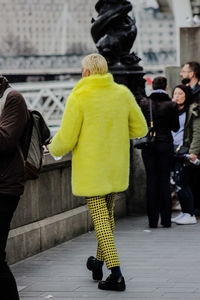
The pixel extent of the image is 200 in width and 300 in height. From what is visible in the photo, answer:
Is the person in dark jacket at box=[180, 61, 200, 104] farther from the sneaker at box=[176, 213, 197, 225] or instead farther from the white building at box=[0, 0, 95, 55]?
the white building at box=[0, 0, 95, 55]

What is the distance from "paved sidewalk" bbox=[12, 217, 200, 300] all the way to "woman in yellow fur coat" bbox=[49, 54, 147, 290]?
24 cm

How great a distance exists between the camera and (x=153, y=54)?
90.8 meters

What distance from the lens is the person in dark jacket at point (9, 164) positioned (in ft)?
16.3

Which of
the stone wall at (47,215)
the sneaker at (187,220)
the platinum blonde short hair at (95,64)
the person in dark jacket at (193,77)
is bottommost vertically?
the sneaker at (187,220)

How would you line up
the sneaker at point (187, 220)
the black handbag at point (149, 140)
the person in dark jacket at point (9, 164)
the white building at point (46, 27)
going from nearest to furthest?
the person in dark jacket at point (9, 164)
the black handbag at point (149, 140)
the sneaker at point (187, 220)
the white building at point (46, 27)

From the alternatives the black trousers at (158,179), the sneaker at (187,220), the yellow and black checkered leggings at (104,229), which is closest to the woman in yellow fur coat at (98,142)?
the yellow and black checkered leggings at (104,229)

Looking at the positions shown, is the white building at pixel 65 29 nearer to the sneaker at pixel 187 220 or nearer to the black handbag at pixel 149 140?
the sneaker at pixel 187 220

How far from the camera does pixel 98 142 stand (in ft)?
19.8

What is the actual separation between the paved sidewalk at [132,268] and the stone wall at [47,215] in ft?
0.29

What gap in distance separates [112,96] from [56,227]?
2.13m

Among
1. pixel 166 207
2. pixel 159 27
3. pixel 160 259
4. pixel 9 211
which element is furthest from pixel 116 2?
pixel 159 27

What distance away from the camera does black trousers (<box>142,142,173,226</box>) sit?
8.84 metres

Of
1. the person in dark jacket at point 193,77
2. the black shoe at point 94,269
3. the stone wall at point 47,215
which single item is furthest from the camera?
the person in dark jacket at point 193,77

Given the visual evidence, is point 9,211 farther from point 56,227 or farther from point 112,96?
point 56,227
